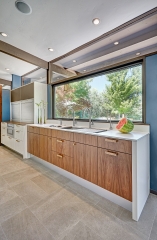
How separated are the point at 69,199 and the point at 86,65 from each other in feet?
8.82

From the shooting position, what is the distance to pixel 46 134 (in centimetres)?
250

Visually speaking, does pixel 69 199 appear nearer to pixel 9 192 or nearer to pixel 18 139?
pixel 9 192

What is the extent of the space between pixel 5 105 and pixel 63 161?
3719 mm

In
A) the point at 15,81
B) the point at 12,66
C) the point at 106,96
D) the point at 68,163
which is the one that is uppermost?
the point at 12,66

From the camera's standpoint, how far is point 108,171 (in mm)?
1514

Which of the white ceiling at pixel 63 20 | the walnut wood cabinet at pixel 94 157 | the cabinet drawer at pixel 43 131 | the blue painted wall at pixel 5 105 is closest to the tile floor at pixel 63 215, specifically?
the walnut wood cabinet at pixel 94 157

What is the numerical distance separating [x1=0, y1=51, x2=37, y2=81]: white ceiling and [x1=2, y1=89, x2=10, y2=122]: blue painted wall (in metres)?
0.81

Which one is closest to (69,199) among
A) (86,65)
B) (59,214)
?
(59,214)

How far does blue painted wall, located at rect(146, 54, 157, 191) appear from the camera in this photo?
5.56 feet

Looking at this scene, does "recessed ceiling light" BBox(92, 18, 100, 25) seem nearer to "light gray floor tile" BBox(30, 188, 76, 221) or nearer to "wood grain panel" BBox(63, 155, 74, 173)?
"wood grain panel" BBox(63, 155, 74, 173)

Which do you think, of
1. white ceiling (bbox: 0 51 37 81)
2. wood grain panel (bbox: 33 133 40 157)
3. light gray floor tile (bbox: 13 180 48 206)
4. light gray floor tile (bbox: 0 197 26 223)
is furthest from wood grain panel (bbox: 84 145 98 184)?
white ceiling (bbox: 0 51 37 81)

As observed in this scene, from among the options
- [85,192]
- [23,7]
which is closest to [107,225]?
[85,192]

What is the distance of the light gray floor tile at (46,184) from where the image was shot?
1851mm

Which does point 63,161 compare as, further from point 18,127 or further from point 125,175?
point 18,127
